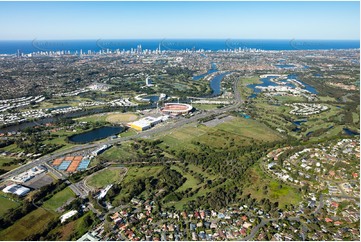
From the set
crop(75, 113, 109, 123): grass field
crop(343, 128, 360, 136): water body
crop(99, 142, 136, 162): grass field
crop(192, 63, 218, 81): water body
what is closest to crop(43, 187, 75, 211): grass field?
Result: crop(99, 142, 136, 162): grass field

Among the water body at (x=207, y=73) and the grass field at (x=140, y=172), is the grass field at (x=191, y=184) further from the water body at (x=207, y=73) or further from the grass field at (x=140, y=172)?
the water body at (x=207, y=73)

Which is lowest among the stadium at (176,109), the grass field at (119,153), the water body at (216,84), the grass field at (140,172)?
the grass field at (140,172)

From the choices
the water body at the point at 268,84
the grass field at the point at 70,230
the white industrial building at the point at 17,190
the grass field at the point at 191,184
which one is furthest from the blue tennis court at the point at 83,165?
the water body at the point at 268,84

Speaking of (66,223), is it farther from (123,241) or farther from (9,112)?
(9,112)

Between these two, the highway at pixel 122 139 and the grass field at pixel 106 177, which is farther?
the highway at pixel 122 139

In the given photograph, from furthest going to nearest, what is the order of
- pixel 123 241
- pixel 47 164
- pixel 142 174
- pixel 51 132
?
pixel 51 132 → pixel 47 164 → pixel 142 174 → pixel 123 241

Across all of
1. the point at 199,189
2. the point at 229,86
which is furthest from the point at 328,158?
the point at 229,86

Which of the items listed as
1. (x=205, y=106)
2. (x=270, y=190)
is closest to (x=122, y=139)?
(x=270, y=190)

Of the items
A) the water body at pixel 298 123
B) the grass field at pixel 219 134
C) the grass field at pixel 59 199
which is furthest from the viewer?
the water body at pixel 298 123
